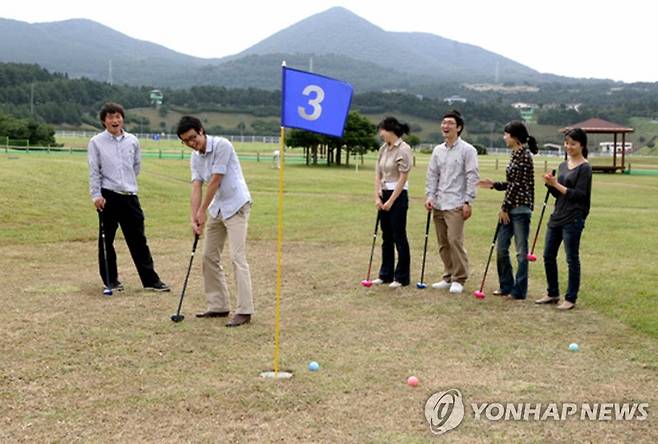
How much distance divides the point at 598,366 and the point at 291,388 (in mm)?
2662

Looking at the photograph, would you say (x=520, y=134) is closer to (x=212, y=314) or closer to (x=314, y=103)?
(x=314, y=103)

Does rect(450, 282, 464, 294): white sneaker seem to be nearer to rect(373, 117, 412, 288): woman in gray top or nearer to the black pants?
rect(373, 117, 412, 288): woman in gray top

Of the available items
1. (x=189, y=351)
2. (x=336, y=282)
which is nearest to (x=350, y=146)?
(x=336, y=282)

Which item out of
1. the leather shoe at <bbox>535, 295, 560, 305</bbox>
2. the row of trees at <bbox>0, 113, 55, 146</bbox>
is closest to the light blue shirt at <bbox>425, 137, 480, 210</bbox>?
the leather shoe at <bbox>535, 295, 560, 305</bbox>

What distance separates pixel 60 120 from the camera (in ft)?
430

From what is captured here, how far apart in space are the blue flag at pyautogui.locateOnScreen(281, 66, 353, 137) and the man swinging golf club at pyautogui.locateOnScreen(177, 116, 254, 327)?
5.08 ft

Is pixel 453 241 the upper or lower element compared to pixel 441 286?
upper

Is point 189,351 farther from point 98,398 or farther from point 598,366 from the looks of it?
point 598,366

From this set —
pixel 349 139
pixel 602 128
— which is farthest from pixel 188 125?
pixel 602 128

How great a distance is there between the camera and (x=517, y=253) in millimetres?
9219

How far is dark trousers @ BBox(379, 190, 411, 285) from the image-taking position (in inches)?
387

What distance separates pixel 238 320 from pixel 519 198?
370 centimetres

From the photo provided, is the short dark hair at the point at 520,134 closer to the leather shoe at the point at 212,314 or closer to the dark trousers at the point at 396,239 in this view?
the dark trousers at the point at 396,239

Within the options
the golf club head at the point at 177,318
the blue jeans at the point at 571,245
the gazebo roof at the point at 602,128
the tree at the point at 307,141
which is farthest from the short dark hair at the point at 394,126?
the tree at the point at 307,141
